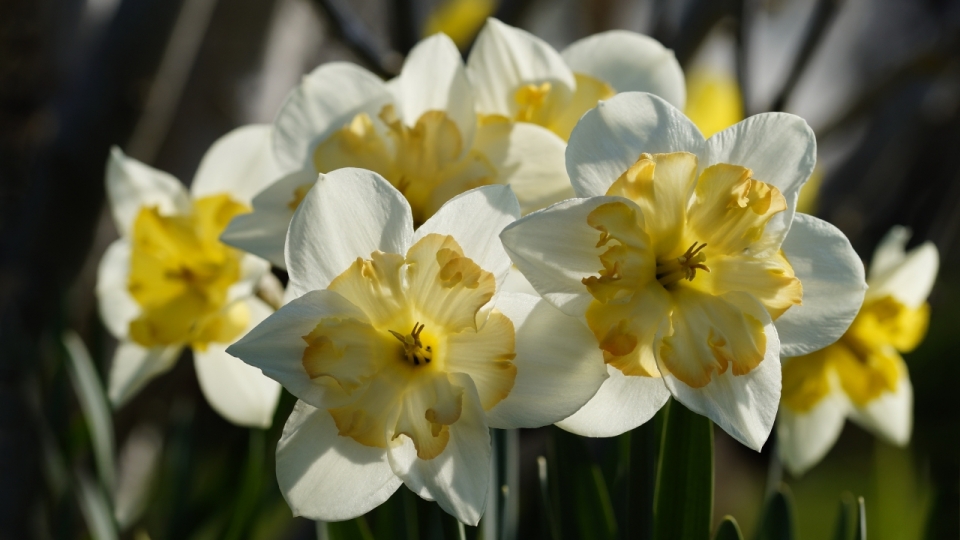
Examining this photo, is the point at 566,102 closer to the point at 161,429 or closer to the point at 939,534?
the point at 939,534

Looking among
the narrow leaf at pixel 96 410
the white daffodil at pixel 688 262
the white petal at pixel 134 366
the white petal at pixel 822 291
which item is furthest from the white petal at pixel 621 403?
the narrow leaf at pixel 96 410

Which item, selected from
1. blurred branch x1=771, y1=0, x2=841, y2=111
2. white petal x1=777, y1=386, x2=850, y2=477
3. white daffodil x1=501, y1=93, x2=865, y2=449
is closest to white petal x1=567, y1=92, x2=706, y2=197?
white daffodil x1=501, y1=93, x2=865, y2=449

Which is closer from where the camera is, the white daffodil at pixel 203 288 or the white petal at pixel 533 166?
the white petal at pixel 533 166

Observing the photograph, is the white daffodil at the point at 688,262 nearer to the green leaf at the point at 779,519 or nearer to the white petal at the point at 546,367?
the white petal at the point at 546,367

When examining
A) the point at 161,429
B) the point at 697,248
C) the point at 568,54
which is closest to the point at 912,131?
the point at 568,54

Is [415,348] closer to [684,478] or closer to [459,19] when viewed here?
[684,478]
